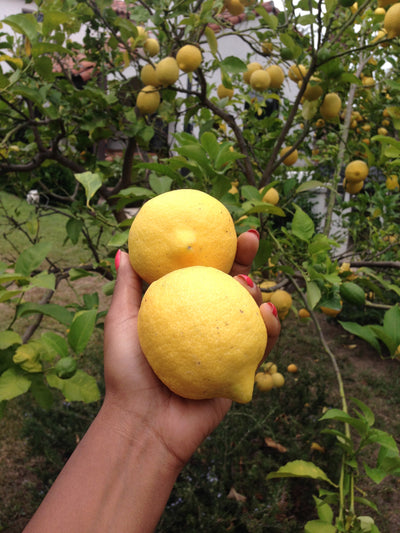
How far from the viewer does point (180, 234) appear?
990 mm

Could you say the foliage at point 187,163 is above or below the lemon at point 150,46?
below

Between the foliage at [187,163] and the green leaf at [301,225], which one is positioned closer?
the foliage at [187,163]

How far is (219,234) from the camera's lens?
1.04 m

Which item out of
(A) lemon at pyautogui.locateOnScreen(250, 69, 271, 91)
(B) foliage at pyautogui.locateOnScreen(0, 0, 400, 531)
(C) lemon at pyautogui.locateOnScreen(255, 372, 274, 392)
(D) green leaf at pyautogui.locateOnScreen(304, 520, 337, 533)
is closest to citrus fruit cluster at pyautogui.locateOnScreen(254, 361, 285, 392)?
(C) lemon at pyautogui.locateOnScreen(255, 372, 274, 392)

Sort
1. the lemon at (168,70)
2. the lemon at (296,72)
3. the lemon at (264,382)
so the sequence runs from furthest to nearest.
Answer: the lemon at (264,382) < the lemon at (296,72) < the lemon at (168,70)

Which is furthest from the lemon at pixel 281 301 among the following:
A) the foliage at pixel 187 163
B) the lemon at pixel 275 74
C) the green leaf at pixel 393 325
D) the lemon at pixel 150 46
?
the lemon at pixel 150 46

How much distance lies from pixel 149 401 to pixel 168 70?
1.54m

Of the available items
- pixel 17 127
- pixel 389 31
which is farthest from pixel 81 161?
pixel 389 31

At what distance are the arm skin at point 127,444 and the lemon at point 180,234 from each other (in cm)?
16

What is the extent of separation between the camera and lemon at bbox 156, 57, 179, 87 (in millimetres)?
1892

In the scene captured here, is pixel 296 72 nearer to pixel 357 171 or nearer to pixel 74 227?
pixel 357 171

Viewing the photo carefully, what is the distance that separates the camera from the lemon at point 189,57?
1.81m

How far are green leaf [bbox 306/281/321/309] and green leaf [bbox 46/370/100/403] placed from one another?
0.72 meters

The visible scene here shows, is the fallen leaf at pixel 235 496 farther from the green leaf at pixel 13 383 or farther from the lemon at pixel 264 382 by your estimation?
the green leaf at pixel 13 383
